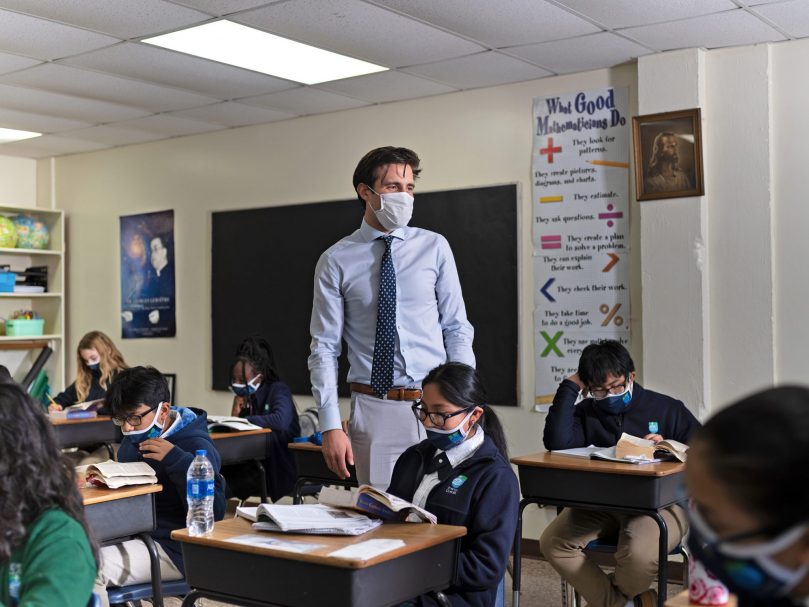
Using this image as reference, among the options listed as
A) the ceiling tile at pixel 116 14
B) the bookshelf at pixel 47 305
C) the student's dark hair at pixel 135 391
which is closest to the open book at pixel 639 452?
the student's dark hair at pixel 135 391

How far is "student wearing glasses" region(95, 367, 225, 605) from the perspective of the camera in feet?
10.5

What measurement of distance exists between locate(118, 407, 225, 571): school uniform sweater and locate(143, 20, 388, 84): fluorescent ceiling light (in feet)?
6.05

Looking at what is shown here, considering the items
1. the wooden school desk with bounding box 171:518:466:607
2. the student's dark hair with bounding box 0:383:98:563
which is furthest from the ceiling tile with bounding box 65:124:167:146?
the student's dark hair with bounding box 0:383:98:563

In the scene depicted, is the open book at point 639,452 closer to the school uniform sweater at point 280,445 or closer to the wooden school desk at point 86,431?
the school uniform sweater at point 280,445

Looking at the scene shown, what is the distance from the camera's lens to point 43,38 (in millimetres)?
4543

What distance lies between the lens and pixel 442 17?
4207 millimetres

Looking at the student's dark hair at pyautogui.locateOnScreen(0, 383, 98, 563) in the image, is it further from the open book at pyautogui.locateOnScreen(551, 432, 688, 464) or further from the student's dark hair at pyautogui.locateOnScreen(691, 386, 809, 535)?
the open book at pyautogui.locateOnScreen(551, 432, 688, 464)

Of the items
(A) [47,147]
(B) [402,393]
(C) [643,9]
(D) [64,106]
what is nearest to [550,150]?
(C) [643,9]

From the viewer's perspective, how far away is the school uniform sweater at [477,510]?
2.54 meters

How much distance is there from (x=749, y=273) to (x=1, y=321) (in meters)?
5.56

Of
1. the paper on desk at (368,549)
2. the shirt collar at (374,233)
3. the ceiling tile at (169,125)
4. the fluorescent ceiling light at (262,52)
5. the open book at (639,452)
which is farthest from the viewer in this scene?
the ceiling tile at (169,125)

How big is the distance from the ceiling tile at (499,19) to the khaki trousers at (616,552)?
6.85 feet

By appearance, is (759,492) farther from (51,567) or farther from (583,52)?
(583,52)

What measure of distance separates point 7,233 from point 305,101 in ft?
9.75
